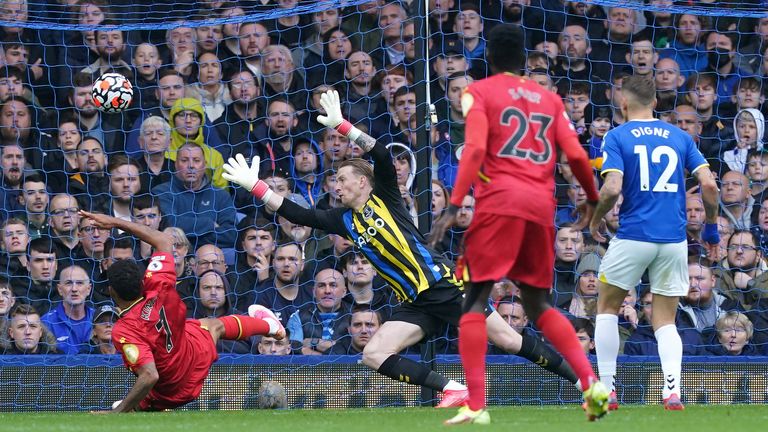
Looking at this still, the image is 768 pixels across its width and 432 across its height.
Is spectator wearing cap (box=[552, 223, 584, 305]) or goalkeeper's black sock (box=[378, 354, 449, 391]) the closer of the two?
goalkeeper's black sock (box=[378, 354, 449, 391])

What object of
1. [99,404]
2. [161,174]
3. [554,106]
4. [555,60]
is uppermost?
[554,106]

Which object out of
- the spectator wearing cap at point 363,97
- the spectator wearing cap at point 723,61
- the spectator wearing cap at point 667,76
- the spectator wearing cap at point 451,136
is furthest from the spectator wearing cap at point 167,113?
the spectator wearing cap at point 723,61

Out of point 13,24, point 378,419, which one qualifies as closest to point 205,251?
point 13,24

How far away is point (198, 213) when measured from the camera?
9.72m

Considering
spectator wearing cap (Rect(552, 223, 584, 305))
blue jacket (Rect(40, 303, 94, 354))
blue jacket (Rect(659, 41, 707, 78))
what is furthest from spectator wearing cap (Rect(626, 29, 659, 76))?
blue jacket (Rect(40, 303, 94, 354))

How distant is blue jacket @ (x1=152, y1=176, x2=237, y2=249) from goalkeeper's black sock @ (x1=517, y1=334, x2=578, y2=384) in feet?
9.93

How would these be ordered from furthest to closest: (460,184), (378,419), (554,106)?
(378,419) → (554,106) → (460,184)

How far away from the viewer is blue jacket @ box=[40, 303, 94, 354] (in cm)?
909

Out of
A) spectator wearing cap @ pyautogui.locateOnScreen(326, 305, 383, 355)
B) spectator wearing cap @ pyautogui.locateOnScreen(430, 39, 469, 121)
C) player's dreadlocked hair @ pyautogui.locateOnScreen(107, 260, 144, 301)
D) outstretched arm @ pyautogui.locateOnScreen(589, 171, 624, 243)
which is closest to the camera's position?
outstretched arm @ pyautogui.locateOnScreen(589, 171, 624, 243)

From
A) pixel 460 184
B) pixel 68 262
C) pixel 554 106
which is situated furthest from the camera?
pixel 68 262

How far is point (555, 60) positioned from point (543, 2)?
0.77m

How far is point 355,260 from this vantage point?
9.63 metres

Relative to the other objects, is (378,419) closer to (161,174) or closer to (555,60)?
(161,174)

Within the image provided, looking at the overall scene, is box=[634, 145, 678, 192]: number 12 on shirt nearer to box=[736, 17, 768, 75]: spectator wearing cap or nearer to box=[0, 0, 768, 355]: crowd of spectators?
box=[0, 0, 768, 355]: crowd of spectators
